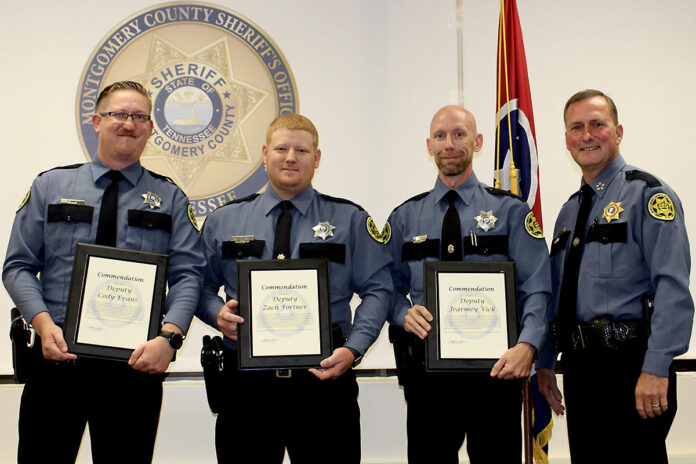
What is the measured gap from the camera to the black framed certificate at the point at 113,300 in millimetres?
2236

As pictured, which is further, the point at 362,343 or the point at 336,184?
the point at 336,184

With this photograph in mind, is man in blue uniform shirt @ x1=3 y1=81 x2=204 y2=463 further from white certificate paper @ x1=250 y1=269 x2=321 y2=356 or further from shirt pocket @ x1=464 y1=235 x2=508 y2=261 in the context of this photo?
shirt pocket @ x1=464 y1=235 x2=508 y2=261

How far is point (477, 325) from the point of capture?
2.44 metres

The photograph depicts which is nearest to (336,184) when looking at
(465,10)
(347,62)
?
(347,62)

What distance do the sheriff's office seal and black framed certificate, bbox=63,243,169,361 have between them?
2009 mm

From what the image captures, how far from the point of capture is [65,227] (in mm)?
2424

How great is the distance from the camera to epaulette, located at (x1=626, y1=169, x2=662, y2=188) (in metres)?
2.48

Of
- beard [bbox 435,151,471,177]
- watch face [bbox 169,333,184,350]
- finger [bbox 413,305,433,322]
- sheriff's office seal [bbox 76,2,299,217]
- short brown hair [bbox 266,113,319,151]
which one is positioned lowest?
watch face [bbox 169,333,184,350]

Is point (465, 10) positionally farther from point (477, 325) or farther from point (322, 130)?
point (477, 325)

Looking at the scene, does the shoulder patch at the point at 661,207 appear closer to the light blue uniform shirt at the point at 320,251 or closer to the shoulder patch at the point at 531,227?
the shoulder patch at the point at 531,227

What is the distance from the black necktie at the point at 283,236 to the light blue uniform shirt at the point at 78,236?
337 mm

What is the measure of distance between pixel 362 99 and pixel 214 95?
1104 millimetres

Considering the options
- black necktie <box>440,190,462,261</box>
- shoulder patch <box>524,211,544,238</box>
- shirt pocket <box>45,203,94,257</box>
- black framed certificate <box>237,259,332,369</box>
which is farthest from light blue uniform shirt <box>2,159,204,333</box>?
shoulder patch <box>524,211,544,238</box>

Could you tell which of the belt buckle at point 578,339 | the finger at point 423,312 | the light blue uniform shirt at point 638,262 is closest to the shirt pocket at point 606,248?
the light blue uniform shirt at point 638,262
